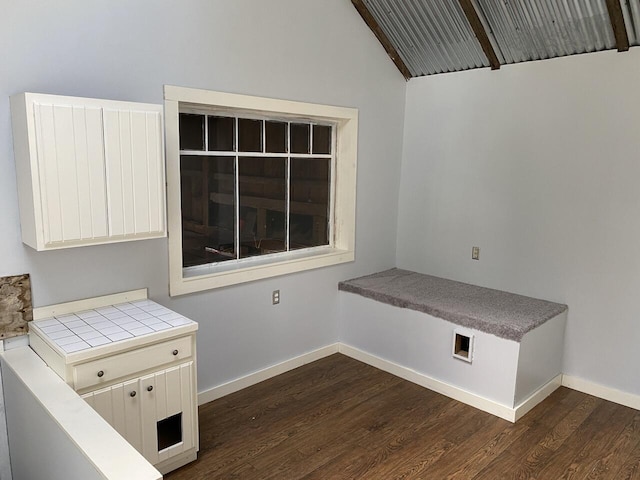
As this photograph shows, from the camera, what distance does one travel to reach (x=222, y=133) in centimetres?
312

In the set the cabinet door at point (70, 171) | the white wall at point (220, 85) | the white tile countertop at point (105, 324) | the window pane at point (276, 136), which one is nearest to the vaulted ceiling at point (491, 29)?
the white wall at point (220, 85)

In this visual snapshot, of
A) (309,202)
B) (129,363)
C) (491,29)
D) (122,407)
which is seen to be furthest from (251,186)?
(491,29)

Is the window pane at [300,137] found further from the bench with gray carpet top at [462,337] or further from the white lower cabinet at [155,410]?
the white lower cabinet at [155,410]

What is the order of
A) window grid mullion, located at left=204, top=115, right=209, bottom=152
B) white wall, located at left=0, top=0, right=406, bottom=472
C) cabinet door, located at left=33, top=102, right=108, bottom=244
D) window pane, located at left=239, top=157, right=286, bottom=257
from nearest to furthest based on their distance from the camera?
cabinet door, located at left=33, top=102, right=108, bottom=244
white wall, located at left=0, top=0, right=406, bottom=472
window grid mullion, located at left=204, top=115, right=209, bottom=152
window pane, located at left=239, top=157, right=286, bottom=257

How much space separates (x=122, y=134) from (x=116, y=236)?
1.54 ft

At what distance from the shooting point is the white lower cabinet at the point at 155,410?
7.09ft

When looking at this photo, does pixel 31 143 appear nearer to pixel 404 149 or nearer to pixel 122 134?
pixel 122 134

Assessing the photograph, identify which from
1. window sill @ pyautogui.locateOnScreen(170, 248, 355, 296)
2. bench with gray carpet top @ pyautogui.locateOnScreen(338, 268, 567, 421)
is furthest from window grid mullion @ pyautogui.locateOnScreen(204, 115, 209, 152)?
bench with gray carpet top @ pyautogui.locateOnScreen(338, 268, 567, 421)

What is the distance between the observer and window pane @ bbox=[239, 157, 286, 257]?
10.9ft

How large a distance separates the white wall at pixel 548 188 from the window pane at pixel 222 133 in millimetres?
1735

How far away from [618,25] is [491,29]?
0.78 metres

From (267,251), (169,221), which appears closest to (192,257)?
(169,221)

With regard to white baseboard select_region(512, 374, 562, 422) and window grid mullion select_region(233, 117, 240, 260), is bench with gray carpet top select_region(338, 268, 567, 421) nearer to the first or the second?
white baseboard select_region(512, 374, 562, 422)

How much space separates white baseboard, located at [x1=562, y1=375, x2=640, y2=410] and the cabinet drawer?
2678mm
